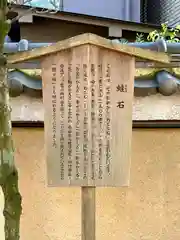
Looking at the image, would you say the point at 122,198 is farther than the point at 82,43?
Yes

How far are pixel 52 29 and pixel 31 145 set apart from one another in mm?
3221

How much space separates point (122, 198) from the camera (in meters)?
4.24

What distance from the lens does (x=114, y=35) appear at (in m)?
6.63

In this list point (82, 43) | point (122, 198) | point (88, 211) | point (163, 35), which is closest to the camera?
point (82, 43)

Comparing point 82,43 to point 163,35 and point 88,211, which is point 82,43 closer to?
point 88,211

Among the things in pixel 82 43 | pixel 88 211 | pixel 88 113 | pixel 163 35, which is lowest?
pixel 88 211

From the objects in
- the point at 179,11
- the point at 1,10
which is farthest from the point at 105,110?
the point at 179,11

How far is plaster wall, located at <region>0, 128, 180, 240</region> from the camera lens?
166 inches

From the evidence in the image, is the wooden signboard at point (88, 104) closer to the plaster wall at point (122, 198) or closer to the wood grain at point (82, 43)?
the wood grain at point (82, 43)

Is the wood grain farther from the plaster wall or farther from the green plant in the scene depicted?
the green plant

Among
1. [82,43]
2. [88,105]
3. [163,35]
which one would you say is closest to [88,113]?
[88,105]

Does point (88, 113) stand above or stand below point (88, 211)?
above

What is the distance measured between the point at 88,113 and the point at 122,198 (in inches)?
58.4

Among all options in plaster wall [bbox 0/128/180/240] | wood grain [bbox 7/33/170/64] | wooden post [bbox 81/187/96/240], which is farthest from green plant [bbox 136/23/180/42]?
wooden post [bbox 81/187/96/240]
